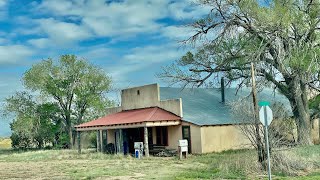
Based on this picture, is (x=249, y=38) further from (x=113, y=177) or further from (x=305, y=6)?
(x=113, y=177)

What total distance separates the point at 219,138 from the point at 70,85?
84.9 ft

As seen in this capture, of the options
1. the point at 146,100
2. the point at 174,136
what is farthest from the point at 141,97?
the point at 174,136

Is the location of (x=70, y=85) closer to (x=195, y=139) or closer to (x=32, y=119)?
(x=32, y=119)

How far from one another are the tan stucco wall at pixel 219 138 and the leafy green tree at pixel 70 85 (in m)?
23.8

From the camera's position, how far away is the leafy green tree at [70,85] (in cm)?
5091

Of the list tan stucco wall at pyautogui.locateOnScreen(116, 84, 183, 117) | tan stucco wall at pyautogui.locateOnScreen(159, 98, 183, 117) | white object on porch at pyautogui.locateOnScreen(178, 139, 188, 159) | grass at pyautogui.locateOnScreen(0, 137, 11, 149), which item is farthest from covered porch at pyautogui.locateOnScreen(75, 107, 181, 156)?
grass at pyautogui.locateOnScreen(0, 137, 11, 149)

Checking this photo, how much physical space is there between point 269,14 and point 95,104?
29976 millimetres

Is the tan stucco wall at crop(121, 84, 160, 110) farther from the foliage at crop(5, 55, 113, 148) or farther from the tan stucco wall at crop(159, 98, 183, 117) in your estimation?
the foliage at crop(5, 55, 113, 148)

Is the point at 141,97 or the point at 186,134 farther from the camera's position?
the point at 141,97

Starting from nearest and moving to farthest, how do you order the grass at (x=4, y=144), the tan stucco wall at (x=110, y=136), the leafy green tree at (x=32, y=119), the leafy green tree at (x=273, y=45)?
the leafy green tree at (x=273, y=45) < the tan stucco wall at (x=110, y=136) < the leafy green tree at (x=32, y=119) < the grass at (x=4, y=144)

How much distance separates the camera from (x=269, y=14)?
2559 cm

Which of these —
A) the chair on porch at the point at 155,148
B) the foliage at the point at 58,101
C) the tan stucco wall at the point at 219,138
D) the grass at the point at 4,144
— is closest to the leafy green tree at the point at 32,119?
the foliage at the point at 58,101

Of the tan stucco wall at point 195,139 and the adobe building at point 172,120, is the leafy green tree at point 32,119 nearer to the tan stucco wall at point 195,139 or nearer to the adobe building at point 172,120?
the adobe building at point 172,120

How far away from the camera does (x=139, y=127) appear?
110ft
